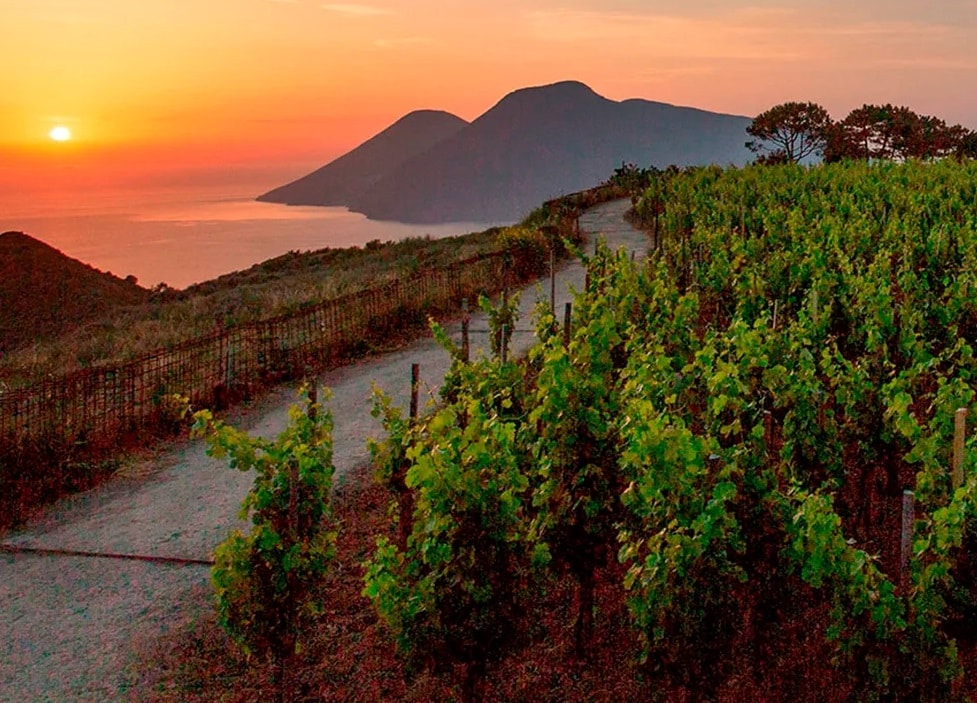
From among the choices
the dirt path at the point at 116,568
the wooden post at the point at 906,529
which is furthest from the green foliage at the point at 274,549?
the wooden post at the point at 906,529

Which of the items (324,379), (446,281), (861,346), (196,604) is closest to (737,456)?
(196,604)

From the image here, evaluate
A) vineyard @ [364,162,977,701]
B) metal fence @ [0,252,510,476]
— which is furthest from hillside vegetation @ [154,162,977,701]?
metal fence @ [0,252,510,476]

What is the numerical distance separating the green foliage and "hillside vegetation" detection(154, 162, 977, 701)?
24 cm

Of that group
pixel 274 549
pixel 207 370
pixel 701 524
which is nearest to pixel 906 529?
pixel 701 524

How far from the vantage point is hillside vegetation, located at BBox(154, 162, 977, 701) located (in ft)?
17.4

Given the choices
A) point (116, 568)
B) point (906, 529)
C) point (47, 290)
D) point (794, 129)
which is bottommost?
point (116, 568)

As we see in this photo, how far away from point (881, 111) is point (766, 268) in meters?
56.9

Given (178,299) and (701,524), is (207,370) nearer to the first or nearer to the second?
(701,524)

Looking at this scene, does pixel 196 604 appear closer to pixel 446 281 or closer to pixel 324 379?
pixel 324 379

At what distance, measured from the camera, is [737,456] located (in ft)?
18.9

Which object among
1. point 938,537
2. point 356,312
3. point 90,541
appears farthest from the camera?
point 356,312

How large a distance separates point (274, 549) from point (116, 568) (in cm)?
307

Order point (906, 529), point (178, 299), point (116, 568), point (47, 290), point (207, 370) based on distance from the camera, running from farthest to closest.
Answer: point (47, 290), point (178, 299), point (207, 370), point (116, 568), point (906, 529)

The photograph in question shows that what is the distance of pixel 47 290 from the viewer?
4422cm
